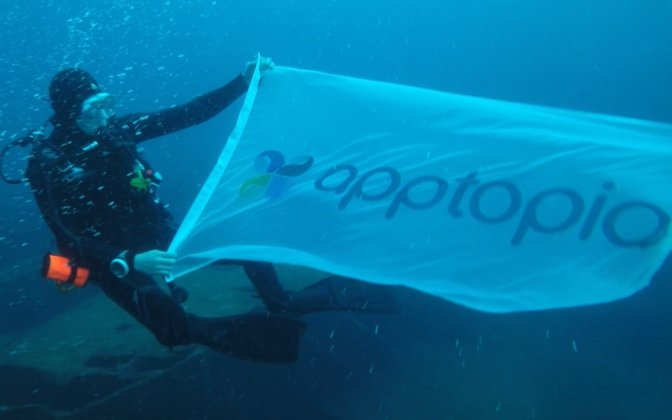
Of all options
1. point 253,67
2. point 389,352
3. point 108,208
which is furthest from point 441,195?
point 108,208

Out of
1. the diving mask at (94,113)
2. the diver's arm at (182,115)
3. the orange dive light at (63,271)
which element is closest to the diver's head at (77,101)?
the diving mask at (94,113)

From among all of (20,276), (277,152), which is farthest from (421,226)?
(20,276)

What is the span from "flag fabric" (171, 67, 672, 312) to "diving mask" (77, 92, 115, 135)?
0.96 meters

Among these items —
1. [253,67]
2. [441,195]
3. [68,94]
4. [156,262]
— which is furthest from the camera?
[253,67]

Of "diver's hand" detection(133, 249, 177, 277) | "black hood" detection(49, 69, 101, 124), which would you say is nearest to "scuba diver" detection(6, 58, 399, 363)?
"black hood" detection(49, 69, 101, 124)

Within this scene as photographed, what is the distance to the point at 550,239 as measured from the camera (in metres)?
2.51

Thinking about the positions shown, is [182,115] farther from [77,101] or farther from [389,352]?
[389,352]

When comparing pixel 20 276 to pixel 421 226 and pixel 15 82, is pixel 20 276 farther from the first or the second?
pixel 15 82

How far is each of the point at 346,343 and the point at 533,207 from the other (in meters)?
2.51

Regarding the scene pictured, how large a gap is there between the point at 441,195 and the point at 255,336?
1685 mm

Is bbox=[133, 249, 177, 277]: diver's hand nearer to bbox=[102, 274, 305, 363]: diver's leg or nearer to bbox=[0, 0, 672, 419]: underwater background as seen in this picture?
bbox=[102, 274, 305, 363]: diver's leg

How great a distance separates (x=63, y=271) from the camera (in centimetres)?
290

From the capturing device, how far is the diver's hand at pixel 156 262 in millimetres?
2654

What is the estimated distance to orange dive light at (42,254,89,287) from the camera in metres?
2.88
